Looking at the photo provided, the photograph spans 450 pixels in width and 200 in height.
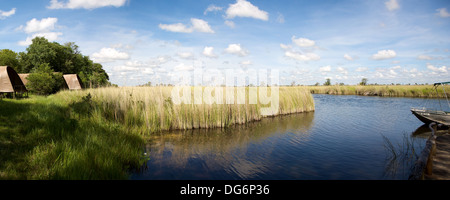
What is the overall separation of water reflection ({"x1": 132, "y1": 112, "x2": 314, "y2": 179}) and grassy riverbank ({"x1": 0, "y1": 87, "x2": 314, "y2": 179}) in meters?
0.59

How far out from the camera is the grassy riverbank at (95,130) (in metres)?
3.72

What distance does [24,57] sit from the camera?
31.6 meters

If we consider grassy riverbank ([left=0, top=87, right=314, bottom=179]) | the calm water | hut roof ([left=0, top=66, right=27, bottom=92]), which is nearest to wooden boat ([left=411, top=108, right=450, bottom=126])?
the calm water

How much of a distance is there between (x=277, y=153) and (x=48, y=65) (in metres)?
37.3

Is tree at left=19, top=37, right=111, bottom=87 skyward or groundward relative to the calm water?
skyward

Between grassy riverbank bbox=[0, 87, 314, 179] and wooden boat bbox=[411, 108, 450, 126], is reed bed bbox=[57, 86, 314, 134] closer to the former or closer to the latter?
grassy riverbank bbox=[0, 87, 314, 179]

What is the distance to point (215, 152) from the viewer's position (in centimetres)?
671

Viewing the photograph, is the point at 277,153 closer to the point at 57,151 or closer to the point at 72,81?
the point at 57,151

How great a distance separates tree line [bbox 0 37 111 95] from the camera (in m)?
18.7

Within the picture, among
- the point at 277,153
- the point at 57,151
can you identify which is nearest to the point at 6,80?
the point at 57,151

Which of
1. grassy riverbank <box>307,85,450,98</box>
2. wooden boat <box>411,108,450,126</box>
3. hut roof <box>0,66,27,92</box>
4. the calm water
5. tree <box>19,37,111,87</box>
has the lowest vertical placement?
the calm water

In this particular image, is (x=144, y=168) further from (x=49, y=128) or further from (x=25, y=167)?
(x=49, y=128)
